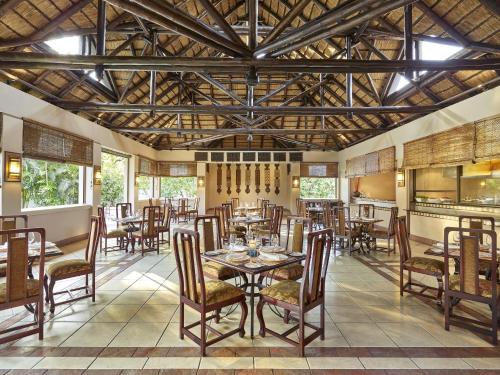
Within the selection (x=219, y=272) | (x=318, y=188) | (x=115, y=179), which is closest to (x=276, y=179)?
(x=318, y=188)

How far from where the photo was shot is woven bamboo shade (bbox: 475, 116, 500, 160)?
486cm

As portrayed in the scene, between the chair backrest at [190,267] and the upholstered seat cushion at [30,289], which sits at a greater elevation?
the chair backrest at [190,267]

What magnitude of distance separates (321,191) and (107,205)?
30.0 feet

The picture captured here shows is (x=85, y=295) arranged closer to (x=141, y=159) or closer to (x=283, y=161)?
(x=141, y=159)

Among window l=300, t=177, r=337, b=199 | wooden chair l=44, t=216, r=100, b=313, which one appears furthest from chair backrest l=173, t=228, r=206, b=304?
window l=300, t=177, r=337, b=199

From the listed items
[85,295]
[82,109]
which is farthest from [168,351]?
[82,109]

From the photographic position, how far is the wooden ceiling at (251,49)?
3.73m

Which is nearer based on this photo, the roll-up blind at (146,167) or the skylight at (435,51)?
the skylight at (435,51)

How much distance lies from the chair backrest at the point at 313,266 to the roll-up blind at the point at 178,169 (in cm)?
1090

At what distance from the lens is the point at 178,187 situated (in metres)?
13.4

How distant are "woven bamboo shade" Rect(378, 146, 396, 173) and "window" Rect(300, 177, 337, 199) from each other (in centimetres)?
428

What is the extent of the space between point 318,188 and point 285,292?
11.1 meters

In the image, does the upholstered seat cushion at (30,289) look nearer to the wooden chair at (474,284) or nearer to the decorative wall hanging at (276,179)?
the wooden chair at (474,284)

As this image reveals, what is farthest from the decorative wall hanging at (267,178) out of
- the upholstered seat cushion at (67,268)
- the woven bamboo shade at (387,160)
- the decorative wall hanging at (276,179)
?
the upholstered seat cushion at (67,268)
